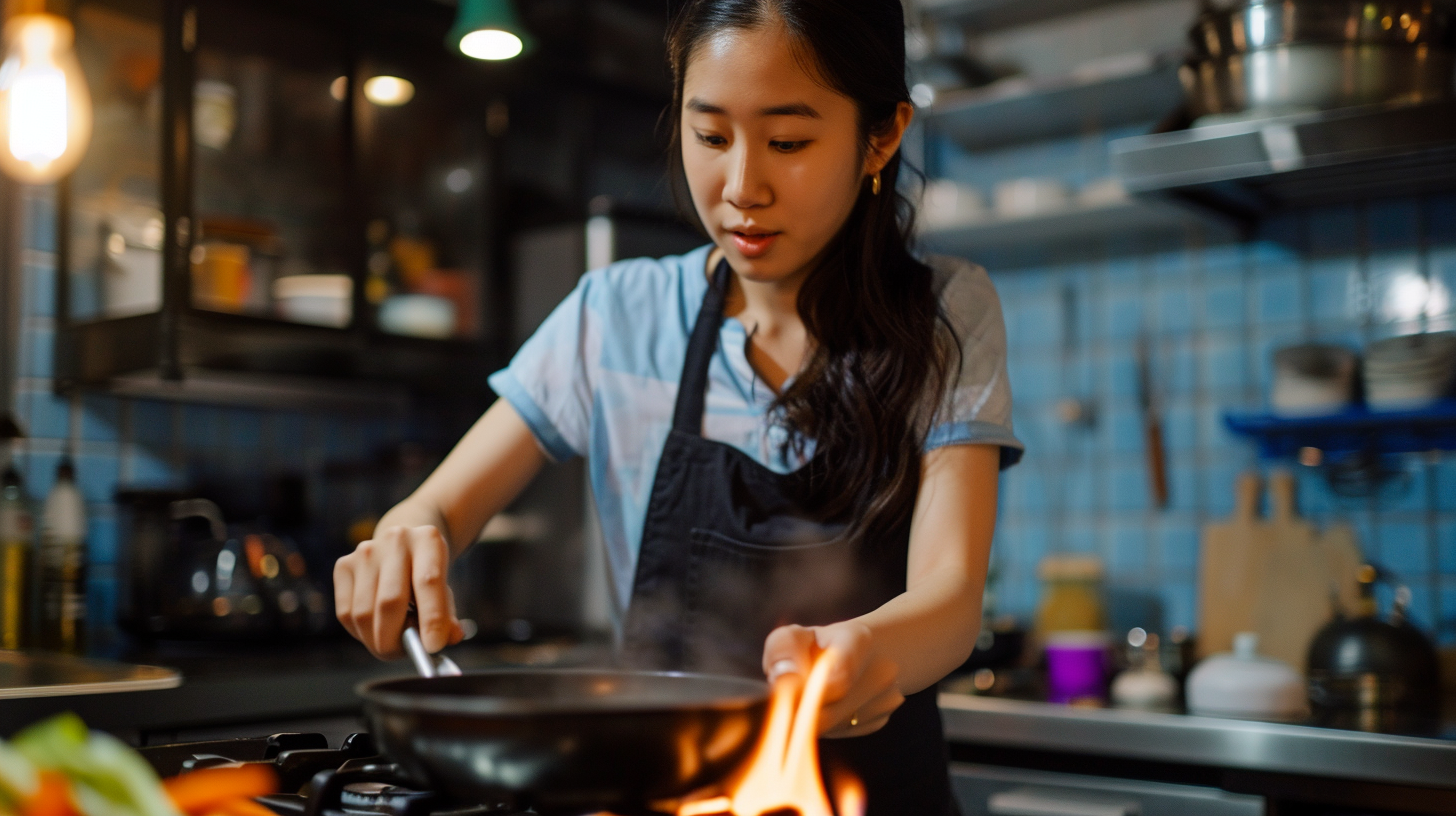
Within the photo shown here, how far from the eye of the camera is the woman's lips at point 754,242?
0.96 meters

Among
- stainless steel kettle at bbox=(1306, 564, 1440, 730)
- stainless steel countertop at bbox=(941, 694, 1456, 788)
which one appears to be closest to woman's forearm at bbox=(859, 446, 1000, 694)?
stainless steel countertop at bbox=(941, 694, 1456, 788)

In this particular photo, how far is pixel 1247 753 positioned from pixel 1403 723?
0.75 ft

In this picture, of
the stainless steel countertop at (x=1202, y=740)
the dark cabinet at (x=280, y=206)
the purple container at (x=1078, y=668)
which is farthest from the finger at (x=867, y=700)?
the dark cabinet at (x=280, y=206)

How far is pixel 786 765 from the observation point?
0.66 meters

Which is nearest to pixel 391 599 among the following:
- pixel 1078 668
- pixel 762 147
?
pixel 762 147

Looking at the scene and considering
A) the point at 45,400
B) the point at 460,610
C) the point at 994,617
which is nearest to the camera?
the point at 45,400

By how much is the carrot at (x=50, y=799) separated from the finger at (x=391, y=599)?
1.17ft

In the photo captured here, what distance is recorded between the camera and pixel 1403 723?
66.1 inches

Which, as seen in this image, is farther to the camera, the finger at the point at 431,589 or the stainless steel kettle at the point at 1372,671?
the stainless steel kettle at the point at 1372,671

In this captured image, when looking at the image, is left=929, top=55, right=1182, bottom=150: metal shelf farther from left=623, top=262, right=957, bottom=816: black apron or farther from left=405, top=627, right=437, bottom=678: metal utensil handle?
left=405, top=627, right=437, bottom=678: metal utensil handle

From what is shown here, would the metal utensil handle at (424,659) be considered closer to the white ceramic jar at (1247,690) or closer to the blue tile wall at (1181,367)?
the white ceramic jar at (1247,690)

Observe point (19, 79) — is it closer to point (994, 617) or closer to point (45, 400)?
point (45, 400)

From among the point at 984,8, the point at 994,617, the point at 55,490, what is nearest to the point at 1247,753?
the point at 994,617

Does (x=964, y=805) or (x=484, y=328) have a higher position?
(x=484, y=328)
